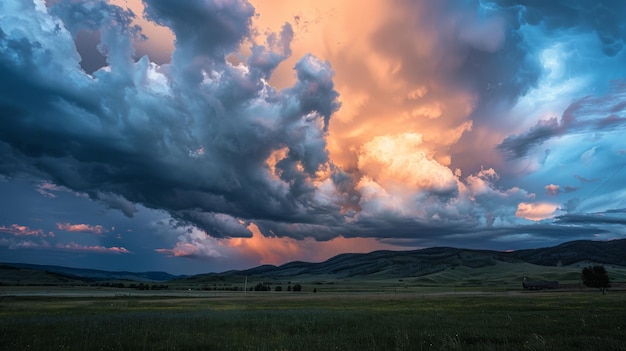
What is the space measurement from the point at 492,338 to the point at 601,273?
136175mm

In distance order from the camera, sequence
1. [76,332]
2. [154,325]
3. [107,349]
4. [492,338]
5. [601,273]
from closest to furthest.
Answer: [107,349], [492,338], [76,332], [154,325], [601,273]

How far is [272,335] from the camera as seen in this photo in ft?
87.4

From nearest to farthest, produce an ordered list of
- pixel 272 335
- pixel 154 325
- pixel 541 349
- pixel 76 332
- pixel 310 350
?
pixel 541 349, pixel 310 350, pixel 272 335, pixel 76 332, pixel 154 325

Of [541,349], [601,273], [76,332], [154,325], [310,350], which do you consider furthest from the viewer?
[601,273]

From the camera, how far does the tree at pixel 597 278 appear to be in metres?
128

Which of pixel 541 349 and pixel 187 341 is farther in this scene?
pixel 187 341

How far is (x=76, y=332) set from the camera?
95.3ft

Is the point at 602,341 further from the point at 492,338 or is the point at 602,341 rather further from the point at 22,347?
the point at 22,347

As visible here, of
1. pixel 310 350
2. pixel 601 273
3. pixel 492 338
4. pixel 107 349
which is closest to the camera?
pixel 310 350

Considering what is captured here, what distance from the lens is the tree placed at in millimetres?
127938

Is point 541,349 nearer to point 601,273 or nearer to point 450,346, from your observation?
point 450,346

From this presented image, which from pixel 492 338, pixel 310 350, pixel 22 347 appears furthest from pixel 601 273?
pixel 22 347

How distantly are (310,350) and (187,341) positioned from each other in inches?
342

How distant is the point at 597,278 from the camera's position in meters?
130
